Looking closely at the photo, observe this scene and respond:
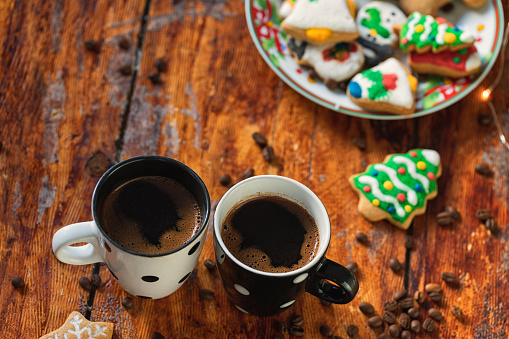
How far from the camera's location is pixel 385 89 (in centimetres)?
145

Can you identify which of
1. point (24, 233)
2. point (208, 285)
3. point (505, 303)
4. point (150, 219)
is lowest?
point (505, 303)

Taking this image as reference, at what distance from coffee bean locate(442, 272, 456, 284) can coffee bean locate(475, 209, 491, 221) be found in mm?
185

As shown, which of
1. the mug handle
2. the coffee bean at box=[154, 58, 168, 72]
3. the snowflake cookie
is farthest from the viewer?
the coffee bean at box=[154, 58, 168, 72]

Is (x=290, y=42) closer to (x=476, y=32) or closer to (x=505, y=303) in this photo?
(x=476, y=32)

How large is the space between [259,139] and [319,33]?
1.09 ft

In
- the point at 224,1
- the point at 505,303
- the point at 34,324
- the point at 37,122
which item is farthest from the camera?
the point at 224,1

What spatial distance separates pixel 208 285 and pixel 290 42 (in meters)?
0.71

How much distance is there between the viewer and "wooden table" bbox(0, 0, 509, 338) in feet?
4.17

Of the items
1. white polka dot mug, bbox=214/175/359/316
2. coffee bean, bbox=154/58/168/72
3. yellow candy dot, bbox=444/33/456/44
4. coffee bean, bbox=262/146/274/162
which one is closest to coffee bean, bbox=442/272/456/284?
white polka dot mug, bbox=214/175/359/316

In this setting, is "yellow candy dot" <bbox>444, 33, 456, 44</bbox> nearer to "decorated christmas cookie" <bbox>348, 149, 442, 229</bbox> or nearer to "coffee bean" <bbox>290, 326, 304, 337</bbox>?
"decorated christmas cookie" <bbox>348, 149, 442, 229</bbox>

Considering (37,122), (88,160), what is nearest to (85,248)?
(88,160)

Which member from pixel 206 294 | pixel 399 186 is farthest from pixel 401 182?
pixel 206 294

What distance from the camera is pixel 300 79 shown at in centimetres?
150

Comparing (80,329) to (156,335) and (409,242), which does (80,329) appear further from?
(409,242)
